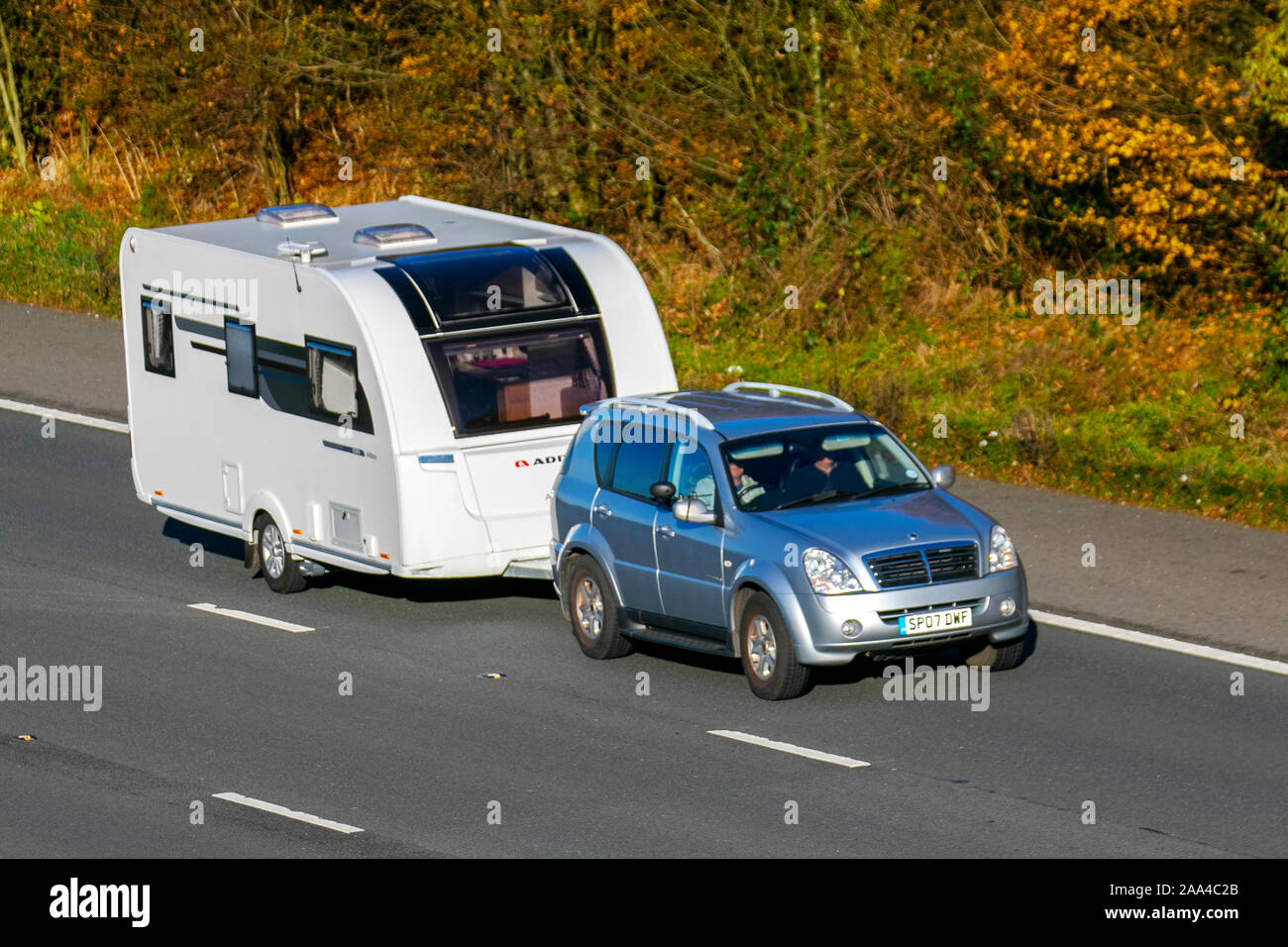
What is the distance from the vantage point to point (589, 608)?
16.6 meters

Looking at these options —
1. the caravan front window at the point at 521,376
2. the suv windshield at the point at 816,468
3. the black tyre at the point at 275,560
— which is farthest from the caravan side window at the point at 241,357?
the suv windshield at the point at 816,468

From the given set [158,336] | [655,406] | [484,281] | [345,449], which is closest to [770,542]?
[655,406]

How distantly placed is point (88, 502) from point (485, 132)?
9839mm

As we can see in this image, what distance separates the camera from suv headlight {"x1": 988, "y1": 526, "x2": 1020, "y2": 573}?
15086 millimetres

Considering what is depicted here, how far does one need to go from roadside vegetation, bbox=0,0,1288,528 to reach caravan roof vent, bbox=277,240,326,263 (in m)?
6.61

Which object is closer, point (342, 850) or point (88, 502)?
Answer: point (342, 850)

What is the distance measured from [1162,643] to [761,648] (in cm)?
320

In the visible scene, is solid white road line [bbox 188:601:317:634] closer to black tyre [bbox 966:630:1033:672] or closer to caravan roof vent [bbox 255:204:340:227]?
caravan roof vent [bbox 255:204:340:227]

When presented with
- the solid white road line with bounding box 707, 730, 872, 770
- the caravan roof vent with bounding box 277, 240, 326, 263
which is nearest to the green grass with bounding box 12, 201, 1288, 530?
the caravan roof vent with bounding box 277, 240, 326, 263

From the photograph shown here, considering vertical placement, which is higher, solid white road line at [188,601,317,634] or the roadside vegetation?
the roadside vegetation

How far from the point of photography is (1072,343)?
81.8 ft

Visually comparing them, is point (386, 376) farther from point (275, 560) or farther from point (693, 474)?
point (693, 474)

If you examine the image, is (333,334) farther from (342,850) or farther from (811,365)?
(811,365)

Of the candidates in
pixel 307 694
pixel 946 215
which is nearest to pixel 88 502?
pixel 307 694
